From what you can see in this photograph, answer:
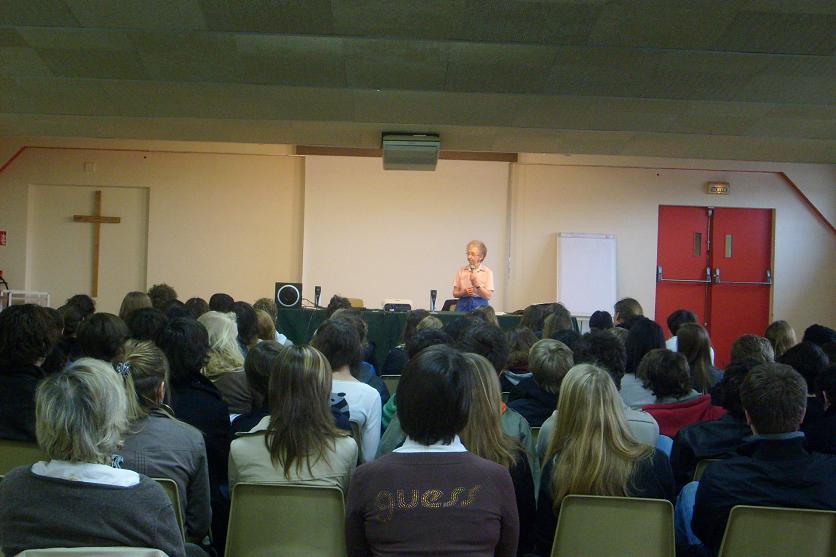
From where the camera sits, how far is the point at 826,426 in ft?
9.81

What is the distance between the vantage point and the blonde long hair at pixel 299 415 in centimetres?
237

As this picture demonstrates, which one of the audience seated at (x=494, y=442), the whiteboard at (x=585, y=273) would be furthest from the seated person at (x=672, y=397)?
the whiteboard at (x=585, y=273)

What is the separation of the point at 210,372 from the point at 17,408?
3.39 ft

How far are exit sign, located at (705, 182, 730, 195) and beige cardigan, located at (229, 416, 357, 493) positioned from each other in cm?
880

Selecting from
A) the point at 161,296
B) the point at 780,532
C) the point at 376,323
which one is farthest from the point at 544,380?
the point at 376,323

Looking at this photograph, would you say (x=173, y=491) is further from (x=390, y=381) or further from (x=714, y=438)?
(x=390, y=381)

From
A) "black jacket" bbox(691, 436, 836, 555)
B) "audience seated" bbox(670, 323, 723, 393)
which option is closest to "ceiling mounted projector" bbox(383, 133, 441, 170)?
"audience seated" bbox(670, 323, 723, 393)

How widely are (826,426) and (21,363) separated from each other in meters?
2.96

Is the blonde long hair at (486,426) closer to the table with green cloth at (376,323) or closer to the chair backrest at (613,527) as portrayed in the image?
the chair backrest at (613,527)

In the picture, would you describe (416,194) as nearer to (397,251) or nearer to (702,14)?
(397,251)

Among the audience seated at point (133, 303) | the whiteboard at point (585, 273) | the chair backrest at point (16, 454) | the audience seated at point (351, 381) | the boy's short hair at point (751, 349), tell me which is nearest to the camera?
the chair backrest at point (16, 454)

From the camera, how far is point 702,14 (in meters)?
A: 5.62

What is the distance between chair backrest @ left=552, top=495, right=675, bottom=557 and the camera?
2209mm

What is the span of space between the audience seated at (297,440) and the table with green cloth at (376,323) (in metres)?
4.30
